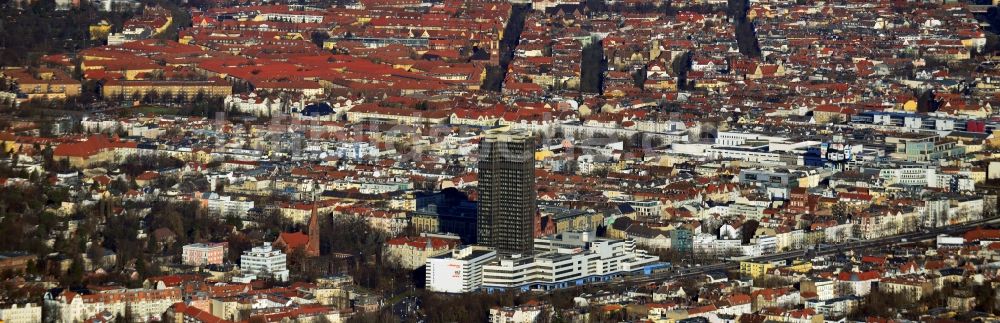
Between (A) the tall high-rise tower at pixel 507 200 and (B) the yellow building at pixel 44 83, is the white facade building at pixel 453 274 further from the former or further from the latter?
(B) the yellow building at pixel 44 83

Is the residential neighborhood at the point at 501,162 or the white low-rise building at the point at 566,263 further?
the white low-rise building at the point at 566,263

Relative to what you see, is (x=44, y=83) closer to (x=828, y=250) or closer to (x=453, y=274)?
(x=828, y=250)

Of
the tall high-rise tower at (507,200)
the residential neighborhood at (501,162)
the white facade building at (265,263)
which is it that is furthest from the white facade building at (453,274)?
the white facade building at (265,263)

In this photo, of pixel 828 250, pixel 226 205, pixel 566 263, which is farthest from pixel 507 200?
pixel 226 205

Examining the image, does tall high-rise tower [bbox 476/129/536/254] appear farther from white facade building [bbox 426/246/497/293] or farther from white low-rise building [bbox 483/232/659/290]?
white facade building [bbox 426/246/497/293]

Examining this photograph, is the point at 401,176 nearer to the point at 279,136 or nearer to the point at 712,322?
the point at 279,136
